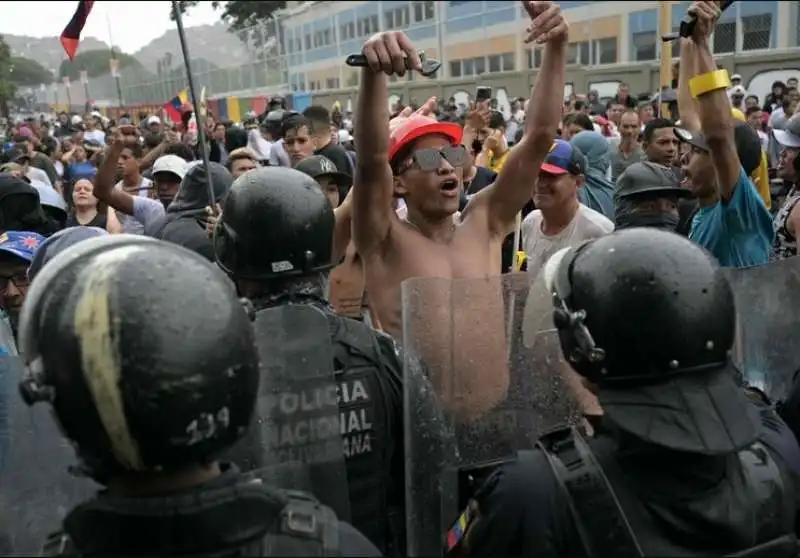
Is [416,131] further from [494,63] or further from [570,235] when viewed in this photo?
[494,63]

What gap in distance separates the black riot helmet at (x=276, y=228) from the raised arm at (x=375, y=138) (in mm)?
514

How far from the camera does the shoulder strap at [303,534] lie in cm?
135

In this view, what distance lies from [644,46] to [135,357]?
32.4 metres

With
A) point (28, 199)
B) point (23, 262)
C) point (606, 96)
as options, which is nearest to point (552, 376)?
point (23, 262)

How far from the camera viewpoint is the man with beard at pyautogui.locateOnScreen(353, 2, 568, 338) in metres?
3.00

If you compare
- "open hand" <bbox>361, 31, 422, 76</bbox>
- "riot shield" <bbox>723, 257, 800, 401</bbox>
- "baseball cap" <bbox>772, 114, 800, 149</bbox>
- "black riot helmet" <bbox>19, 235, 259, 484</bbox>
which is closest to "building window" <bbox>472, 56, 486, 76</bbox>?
"baseball cap" <bbox>772, 114, 800, 149</bbox>

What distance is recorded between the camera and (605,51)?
3262 centimetres

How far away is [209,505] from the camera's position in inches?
51.5

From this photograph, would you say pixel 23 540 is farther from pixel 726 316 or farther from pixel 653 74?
pixel 653 74

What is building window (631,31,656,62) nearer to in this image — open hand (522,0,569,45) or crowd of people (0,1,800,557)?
crowd of people (0,1,800,557)

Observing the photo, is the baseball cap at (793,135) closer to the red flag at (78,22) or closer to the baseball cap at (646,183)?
the baseball cap at (646,183)

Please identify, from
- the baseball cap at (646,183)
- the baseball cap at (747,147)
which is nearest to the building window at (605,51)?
the baseball cap at (646,183)

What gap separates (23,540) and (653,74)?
928 inches

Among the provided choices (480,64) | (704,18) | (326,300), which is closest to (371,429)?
(326,300)
